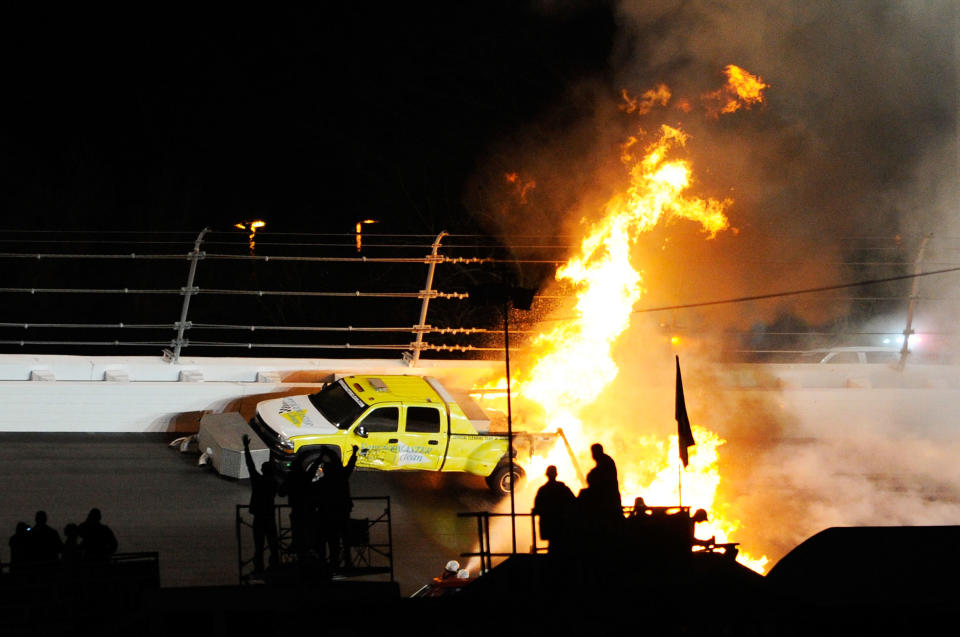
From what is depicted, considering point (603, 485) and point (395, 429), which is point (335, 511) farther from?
point (395, 429)

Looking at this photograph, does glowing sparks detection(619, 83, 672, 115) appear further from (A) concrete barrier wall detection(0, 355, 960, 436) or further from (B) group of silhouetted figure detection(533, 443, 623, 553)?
(B) group of silhouetted figure detection(533, 443, 623, 553)

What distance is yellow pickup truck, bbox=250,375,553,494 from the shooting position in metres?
11.3

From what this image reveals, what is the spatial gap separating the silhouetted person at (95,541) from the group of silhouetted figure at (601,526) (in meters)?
3.44

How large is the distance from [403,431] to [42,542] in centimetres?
448

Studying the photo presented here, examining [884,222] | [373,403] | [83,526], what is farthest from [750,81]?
[83,526]

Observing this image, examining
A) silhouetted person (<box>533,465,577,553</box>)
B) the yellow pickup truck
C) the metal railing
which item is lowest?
the metal railing

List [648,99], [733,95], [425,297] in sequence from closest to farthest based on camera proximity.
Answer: [425,297]
[733,95]
[648,99]

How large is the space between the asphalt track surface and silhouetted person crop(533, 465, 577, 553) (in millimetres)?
1684

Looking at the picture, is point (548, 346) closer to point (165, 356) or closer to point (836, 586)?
point (165, 356)

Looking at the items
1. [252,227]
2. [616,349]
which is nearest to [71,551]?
[616,349]

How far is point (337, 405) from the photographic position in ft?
38.4

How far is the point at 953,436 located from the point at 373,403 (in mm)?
8465

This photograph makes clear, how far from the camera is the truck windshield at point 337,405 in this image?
11391 mm

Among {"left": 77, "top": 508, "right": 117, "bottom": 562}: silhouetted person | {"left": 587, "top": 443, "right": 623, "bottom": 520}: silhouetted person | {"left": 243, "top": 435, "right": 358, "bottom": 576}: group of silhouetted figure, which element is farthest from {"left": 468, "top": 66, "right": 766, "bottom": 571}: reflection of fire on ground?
{"left": 77, "top": 508, "right": 117, "bottom": 562}: silhouetted person
